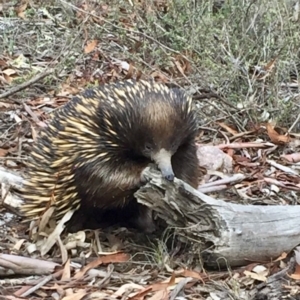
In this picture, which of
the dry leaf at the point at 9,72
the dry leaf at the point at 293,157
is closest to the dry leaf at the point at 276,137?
the dry leaf at the point at 293,157

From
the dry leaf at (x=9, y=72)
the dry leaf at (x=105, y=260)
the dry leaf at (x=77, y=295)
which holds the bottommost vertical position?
the dry leaf at (x=105, y=260)

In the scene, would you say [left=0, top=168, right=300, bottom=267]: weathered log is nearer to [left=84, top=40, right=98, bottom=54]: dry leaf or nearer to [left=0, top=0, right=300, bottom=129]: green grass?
[left=0, top=0, right=300, bottom=129]: green grass

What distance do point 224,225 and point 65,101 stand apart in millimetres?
2373

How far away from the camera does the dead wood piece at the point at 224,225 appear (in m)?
2.96

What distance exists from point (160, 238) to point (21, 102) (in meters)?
1.97

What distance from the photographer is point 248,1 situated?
209 inches

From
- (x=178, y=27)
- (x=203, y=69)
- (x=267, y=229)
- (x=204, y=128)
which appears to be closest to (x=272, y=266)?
(x=267, y=229)

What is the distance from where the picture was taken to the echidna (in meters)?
3.14

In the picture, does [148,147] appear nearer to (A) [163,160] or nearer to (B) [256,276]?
(A) [163,160]

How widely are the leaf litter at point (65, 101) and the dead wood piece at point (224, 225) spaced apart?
65 millimetres

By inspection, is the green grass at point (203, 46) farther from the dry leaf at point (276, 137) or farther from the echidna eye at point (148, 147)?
the echidna eye at point (148, 147)

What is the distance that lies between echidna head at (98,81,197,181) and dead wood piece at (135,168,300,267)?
0.38ft

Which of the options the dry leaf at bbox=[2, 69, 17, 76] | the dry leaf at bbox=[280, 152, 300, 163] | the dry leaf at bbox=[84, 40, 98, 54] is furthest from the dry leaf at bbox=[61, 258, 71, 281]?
the dry leaf at bbox=[84, 40, 98, 54]

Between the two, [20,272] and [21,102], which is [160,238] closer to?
[20,272]
